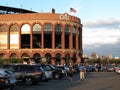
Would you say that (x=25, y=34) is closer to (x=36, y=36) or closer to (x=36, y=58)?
(x=36, y=36)

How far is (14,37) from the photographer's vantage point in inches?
4247

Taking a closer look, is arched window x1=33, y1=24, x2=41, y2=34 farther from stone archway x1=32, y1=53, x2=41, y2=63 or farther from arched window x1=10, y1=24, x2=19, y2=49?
stone archway x1=32, y1=53, x2=41, y2=63

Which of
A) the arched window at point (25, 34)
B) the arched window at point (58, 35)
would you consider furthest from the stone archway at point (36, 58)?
the arched window at point (58, 35)

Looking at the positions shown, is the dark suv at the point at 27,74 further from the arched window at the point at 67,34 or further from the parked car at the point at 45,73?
the arched window at the point at 67,34

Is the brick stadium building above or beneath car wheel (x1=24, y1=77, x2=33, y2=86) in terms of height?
above

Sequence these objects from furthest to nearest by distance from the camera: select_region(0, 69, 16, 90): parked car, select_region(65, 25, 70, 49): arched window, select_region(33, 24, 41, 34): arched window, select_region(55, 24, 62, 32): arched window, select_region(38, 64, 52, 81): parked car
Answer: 1. select_region(65, 25, 70, 49): arched window
2. select_region(55, 24, 62, 32): arched window
3. select_region(33, 24, 41, 34): arched window
4. select_region(38, 64, 52, 81): parked car
5. select_region(0, 69, 16, 90): parked car

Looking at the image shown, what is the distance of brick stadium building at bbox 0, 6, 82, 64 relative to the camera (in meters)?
106

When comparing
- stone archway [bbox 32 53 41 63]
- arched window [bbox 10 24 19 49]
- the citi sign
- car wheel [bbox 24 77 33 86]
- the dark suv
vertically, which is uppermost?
the citi sign

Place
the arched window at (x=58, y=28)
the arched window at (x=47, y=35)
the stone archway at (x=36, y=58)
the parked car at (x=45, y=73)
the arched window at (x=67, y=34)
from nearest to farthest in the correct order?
the parked car at (x=45, y=73) < the stone archway at (x=36, y=58) < the arched window at (x=47, y=35) < the arched window at (x=58, y=28) < the arched window at (x=67, y=34)

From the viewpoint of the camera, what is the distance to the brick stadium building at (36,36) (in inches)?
4171

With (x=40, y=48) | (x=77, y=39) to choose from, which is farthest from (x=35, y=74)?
(x=77, y=39)

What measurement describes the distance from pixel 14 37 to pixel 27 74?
7781 cm

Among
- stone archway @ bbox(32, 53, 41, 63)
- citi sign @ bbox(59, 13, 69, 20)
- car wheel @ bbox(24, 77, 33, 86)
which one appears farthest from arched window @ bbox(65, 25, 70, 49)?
car wheel @ bbox(24, 77, 33, 86)

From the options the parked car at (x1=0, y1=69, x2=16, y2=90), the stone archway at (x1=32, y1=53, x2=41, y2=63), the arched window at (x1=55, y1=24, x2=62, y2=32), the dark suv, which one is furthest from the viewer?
the arched window at (x1=55, y1=24, x2=62, y2=32)
